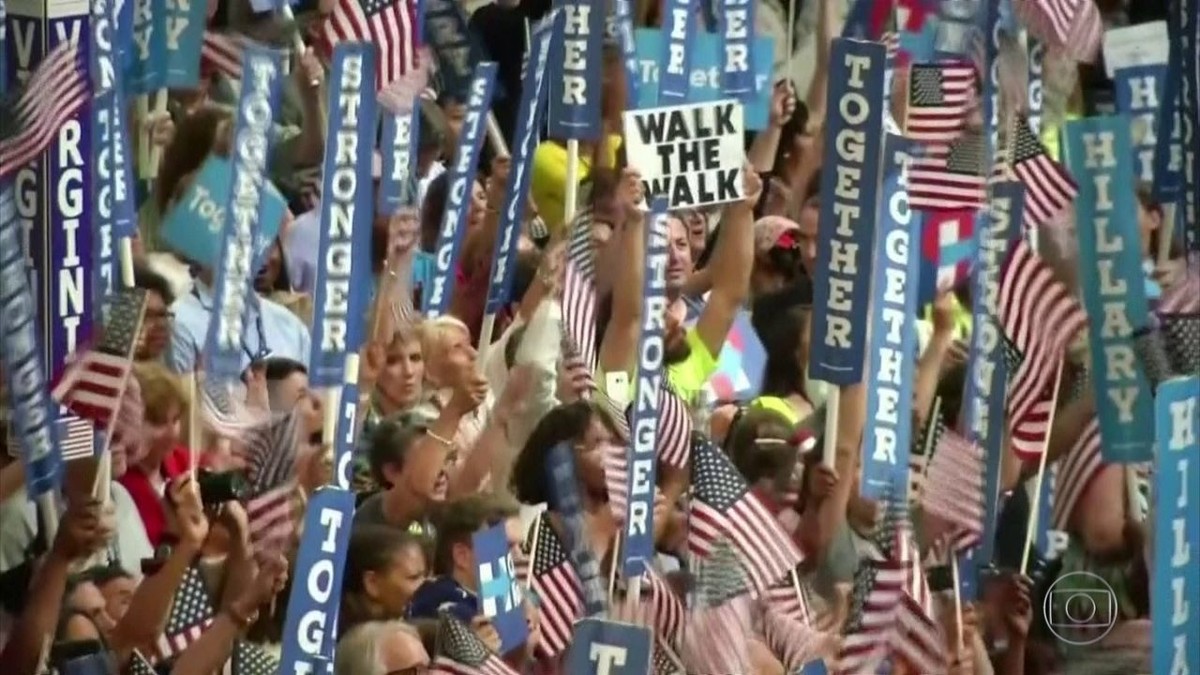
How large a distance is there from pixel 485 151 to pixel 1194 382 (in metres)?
2.94

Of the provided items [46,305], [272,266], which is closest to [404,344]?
[272,266]

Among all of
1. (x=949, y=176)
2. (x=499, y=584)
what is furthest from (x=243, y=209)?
(x=949, y=176)

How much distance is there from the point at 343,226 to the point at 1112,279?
187 cm

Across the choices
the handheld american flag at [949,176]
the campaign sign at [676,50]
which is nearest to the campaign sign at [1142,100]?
the handheld american flag at [949,176]

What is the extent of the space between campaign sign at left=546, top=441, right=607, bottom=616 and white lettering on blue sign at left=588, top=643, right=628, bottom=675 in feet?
2.00

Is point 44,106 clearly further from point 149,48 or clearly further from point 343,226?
point 149,48

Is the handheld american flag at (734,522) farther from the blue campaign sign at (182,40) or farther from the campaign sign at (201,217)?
the blue campaign sign at (182,40)

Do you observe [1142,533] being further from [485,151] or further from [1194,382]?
[485,151]

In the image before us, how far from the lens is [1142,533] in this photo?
7.84 meters

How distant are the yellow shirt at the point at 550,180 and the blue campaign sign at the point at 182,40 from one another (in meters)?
1.56

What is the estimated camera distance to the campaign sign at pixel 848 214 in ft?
25.1

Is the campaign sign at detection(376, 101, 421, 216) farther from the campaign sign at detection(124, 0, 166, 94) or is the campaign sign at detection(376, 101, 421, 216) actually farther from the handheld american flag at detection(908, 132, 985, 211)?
the handheld american flag at detection(908, 132, 985, 211)

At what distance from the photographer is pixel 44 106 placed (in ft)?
20.3

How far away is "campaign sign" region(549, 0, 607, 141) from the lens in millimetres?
8297
